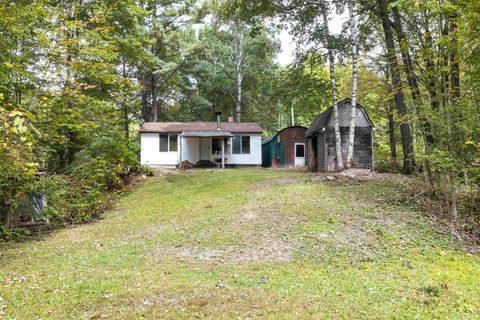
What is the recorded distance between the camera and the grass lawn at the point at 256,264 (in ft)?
12.2

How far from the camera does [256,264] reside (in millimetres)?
5246

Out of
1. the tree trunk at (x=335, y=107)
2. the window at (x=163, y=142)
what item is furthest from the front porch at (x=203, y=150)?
the tree trunk at (x=335, y=107)

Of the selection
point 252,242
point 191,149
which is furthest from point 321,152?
point 252,242

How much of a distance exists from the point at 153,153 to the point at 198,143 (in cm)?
301

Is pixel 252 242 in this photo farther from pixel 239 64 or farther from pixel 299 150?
pixel 239 64

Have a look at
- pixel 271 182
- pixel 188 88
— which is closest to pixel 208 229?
pixel 271 182

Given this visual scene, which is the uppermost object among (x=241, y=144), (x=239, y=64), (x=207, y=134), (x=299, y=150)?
(x=239, y=64)

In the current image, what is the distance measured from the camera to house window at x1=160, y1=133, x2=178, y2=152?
20.4 metres

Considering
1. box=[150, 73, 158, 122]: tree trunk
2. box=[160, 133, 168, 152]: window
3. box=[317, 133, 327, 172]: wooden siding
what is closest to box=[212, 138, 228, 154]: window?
box=[160, 133, 168, 152]: window

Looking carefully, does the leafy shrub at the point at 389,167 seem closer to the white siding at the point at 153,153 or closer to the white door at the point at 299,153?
the white door at the point at 299,153

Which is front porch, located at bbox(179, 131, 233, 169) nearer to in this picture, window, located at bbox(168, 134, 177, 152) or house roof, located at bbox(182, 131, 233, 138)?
window, located at bbox(168, 134, 177, 152)

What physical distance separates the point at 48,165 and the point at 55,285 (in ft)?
31.6

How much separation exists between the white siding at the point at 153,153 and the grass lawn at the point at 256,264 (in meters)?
10.6

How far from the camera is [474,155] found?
22.8 feet
